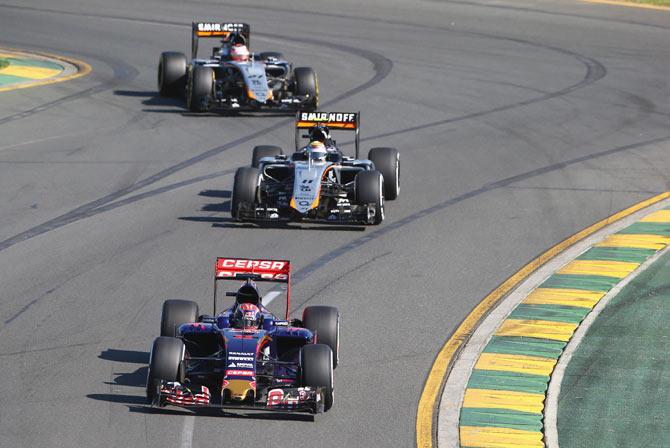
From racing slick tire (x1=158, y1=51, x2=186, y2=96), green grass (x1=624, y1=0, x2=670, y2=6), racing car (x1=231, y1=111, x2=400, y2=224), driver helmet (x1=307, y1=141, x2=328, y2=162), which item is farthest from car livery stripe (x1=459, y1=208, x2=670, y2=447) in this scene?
green grass (x1=624, y1=0, x2=670, y2=6)

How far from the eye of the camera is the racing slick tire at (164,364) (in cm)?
1460

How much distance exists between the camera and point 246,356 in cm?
1491

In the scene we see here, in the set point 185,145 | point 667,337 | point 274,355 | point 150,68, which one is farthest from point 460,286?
point 150,68

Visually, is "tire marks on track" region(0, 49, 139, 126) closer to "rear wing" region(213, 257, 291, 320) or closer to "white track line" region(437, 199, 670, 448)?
"white track line" region(437, 199, 670, 448)

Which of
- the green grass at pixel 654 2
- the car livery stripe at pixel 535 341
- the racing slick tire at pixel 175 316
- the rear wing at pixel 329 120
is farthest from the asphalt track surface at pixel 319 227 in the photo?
the green grass at pixel 654 2

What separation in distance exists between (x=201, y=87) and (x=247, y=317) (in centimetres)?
1719

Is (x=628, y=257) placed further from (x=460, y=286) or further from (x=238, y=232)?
(x=238, y=232)

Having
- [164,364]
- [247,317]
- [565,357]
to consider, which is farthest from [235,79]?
[164,364]

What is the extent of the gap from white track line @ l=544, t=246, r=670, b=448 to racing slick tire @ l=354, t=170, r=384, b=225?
173 inches

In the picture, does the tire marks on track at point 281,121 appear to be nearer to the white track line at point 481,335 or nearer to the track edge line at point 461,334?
the track edge line at point 461,334

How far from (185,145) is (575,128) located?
9055mm

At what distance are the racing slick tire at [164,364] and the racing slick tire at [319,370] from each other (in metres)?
1.30

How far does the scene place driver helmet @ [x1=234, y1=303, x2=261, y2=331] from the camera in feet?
51.1

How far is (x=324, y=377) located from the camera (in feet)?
48.4
